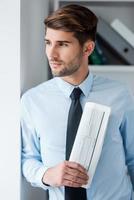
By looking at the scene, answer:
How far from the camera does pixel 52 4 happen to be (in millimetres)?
1923

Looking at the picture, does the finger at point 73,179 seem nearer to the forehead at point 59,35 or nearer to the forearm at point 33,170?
the forearm at point 33,170

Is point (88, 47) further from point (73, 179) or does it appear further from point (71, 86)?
point (73, 179)

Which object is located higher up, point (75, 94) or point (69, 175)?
point (75, 94)

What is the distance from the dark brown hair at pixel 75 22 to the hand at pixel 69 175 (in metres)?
0.44

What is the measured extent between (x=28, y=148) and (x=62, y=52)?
1.24ft

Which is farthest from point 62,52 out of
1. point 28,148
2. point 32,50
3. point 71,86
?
point 28,148

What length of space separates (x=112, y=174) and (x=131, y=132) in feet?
0.58

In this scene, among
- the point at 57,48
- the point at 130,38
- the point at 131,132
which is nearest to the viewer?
the point at 57,48

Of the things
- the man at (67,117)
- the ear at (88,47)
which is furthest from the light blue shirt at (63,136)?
the ear at (88,47)

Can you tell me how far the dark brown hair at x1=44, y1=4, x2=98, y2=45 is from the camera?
1.41m

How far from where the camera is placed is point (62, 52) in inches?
55.7

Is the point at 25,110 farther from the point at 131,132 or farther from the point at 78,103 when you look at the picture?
the point at 131,132
